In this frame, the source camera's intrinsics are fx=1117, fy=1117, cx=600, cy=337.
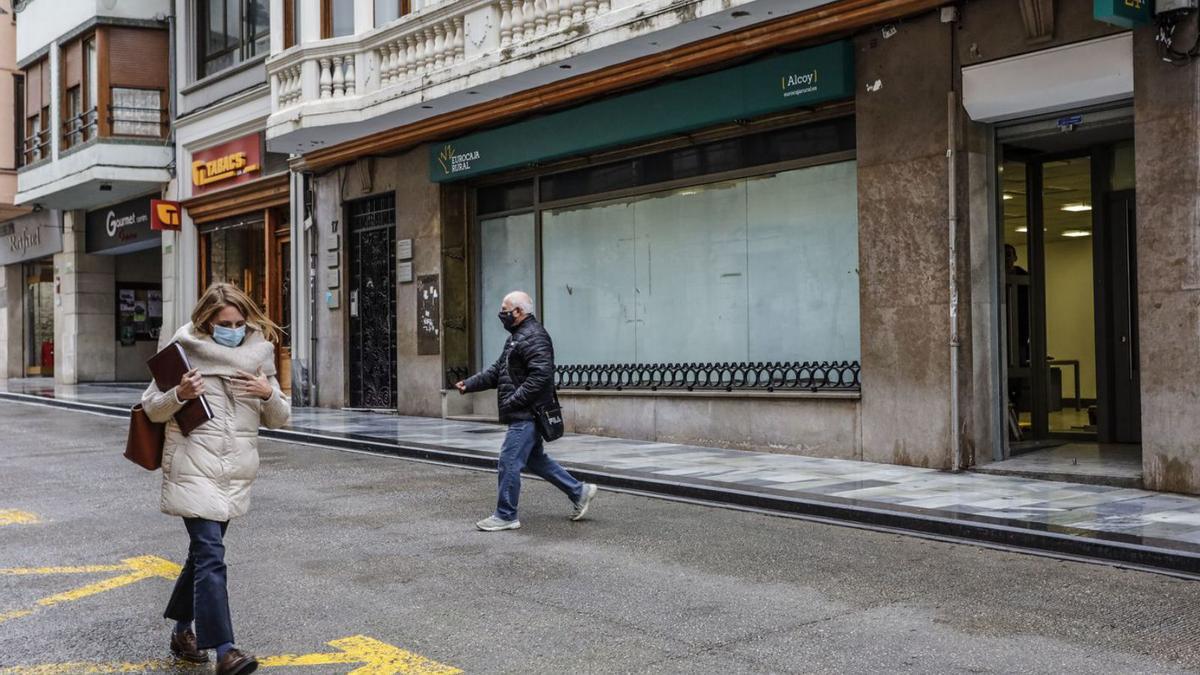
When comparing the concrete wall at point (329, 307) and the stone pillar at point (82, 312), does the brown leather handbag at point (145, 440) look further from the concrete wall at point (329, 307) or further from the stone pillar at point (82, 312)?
the stone pillar at point (82, 312)

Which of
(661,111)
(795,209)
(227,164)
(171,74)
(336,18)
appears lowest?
(795,209)

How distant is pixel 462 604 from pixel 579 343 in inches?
384

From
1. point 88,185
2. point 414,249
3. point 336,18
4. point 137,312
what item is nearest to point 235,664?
point 414,249

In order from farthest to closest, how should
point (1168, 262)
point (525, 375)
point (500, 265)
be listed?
1. point (500, 265)
2. point (1168, 262)
3. point (525, 375)

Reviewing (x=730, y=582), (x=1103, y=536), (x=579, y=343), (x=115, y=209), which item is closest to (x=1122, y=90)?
(x=1103, y=536)

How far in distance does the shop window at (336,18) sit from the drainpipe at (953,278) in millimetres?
10951

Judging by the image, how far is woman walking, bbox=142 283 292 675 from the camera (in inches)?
178

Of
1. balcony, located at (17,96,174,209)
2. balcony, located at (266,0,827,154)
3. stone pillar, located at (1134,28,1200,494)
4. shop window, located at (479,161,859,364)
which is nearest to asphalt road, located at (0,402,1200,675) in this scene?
stone pillar, located at (1134,28,1200,494)

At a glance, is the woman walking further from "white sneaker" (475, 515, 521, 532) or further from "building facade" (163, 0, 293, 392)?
→ "building facade" (163, 0, 293, 392)

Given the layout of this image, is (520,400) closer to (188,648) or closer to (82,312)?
(188,648)

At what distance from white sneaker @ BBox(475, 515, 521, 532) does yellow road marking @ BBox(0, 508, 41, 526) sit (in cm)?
335

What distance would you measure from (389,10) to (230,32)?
251 inches

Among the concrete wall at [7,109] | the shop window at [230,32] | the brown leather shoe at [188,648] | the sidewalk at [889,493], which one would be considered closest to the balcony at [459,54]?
the shop window at [230,32]

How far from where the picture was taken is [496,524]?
7.98 metres
